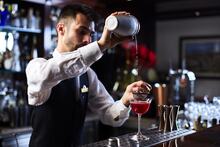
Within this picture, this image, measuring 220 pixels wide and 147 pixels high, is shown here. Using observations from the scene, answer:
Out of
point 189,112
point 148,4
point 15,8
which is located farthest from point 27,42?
point 148,4

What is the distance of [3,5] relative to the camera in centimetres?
338

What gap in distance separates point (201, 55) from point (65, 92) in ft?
17.3

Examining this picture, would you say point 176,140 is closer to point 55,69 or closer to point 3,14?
point 55,69

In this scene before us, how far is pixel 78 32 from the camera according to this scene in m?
1.65

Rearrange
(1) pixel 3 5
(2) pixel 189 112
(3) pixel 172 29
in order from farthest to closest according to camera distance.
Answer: (3) pixel 172 29
(1) pixel 3 5
(2) pixel 189 112

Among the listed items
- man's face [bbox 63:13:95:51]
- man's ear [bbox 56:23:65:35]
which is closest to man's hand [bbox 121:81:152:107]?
man's face [bbox 63:13:95:51]

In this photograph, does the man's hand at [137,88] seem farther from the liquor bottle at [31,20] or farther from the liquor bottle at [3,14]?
the liquor bottle at [31,20]

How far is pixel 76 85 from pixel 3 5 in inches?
73.9

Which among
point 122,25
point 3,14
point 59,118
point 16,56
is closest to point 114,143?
point 59,118

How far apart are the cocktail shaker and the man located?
0.04 m

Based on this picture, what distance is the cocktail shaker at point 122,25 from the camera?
135cm

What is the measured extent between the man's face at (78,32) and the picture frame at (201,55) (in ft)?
16.9

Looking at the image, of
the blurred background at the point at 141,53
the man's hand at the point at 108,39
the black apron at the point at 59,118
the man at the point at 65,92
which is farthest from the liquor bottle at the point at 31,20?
the man's hand at the point at 108,39

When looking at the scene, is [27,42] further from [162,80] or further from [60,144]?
[162,80]
